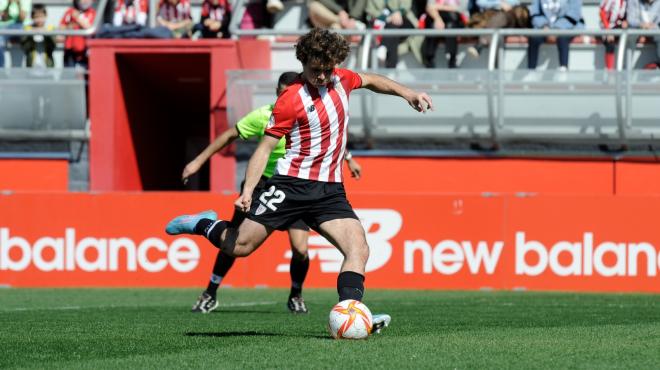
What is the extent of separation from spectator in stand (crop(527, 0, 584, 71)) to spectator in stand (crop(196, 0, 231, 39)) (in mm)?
5159

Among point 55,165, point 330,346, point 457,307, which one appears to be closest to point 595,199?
point 457,307

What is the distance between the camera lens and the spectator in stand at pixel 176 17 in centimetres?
2241

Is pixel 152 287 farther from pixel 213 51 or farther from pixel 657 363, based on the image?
pixel 657 363

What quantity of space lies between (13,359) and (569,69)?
15.0 meters

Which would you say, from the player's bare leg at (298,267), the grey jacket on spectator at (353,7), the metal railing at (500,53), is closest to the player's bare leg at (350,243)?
the player's bare leg at (298,267)

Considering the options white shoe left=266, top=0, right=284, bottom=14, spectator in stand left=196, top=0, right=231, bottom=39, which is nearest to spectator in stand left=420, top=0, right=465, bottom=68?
white shoe left=266, top=0, right=284, bottom=14

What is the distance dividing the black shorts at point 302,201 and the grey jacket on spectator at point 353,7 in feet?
42.2

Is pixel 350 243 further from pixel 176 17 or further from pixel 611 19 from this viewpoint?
pixel 176 17

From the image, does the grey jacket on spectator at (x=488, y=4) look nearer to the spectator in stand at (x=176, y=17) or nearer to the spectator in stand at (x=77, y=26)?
the spectator in stand at (x=176, y=17)

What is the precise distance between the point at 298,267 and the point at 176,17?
35.8ft

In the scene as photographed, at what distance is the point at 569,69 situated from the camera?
21.2 metres

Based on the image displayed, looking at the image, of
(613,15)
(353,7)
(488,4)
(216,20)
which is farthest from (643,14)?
(216,20)

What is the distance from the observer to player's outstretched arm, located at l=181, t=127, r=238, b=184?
1045cm

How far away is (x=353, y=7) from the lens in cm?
2142
